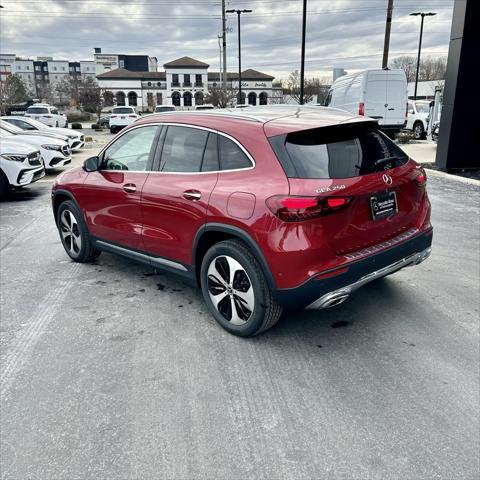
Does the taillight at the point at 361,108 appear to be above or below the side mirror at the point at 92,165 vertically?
above

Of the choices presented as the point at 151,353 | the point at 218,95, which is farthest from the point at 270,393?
the point at 218,95

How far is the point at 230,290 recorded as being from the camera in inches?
139

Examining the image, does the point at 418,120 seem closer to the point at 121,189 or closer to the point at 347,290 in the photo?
the point at 121,189

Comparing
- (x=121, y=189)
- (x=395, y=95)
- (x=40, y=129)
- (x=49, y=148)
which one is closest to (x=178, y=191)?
(x=121, y=189)

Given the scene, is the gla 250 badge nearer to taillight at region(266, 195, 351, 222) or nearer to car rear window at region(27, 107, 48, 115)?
taillight at region(266, 195, 351, 222)

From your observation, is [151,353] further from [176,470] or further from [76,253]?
[76,253]

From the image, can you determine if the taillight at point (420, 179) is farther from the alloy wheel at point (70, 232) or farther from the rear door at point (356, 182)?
the alloy wheel at point (70, 232)

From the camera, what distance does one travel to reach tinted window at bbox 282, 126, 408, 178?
312 cm

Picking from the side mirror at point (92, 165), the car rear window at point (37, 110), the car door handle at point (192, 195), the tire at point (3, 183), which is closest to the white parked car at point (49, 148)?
the tire at point (3, 183)

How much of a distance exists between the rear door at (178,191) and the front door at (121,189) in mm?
150

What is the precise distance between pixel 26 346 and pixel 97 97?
188ft

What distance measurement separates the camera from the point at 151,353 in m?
3.42

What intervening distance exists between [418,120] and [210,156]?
20567mm

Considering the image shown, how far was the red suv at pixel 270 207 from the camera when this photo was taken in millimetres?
3027
